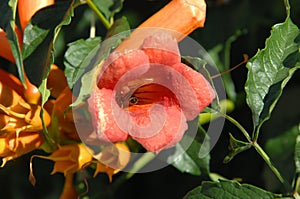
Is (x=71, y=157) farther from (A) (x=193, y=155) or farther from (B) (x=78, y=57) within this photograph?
(A) (x=193, y=155)

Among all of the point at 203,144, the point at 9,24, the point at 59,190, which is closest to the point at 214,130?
the point at 203,144

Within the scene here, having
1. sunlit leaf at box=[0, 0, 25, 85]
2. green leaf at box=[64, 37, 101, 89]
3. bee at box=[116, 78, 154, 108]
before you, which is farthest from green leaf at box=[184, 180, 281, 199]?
sunlit leaf at box=[0, 0, 25, 85]

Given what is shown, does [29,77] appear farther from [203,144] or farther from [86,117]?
[203,144]

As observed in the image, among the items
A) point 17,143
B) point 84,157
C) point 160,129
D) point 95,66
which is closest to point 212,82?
point 160,129

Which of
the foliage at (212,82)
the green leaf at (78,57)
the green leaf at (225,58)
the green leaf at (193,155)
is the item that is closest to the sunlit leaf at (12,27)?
the foliage at (212,82)

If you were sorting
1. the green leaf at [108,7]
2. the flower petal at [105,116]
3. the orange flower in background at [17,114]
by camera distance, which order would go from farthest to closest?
the green leaf at [108,7], the orange flower in background at [17,114], the flower petal at [105,116]

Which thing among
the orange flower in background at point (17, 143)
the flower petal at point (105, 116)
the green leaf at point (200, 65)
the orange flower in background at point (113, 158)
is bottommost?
the orange flower in background at point (113, 158)

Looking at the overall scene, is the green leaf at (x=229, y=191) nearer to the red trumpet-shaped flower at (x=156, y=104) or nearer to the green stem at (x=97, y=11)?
the red trumpet-shaped flower at (x=156, y=104)
